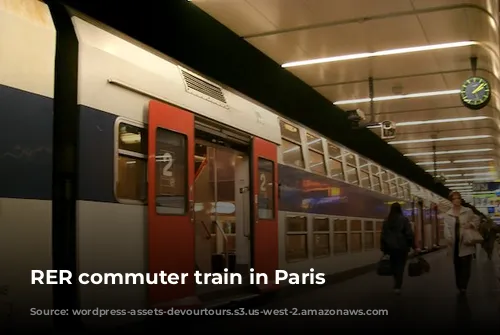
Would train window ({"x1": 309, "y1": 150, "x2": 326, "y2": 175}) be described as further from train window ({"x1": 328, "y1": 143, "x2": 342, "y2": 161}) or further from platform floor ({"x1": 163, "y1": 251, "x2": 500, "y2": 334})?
platform floor ({"x1": 163, "y1": 251, "x2": 500, "y2": 334})

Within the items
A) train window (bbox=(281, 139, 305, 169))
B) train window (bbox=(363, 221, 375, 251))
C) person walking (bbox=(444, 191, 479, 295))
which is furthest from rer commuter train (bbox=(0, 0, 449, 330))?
train window (bbox=(363, 221, 375, 251))

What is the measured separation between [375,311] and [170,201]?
134 inches

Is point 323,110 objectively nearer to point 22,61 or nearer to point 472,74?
point 472,74

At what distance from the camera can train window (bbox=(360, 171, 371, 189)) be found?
1360 cm

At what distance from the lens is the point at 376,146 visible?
2208 cm

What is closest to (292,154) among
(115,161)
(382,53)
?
(382,53)

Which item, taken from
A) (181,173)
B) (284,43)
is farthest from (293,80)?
(181,173)

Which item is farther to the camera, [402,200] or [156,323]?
[402,200]

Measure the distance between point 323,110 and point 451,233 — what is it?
301 inches

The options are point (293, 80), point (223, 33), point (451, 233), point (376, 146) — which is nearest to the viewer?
point (451, 233)

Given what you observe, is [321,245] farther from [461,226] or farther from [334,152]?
[461,226]

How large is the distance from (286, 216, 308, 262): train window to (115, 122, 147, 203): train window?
12.7 feet

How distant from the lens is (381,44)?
9.81 meters

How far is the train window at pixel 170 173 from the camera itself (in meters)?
5.71
